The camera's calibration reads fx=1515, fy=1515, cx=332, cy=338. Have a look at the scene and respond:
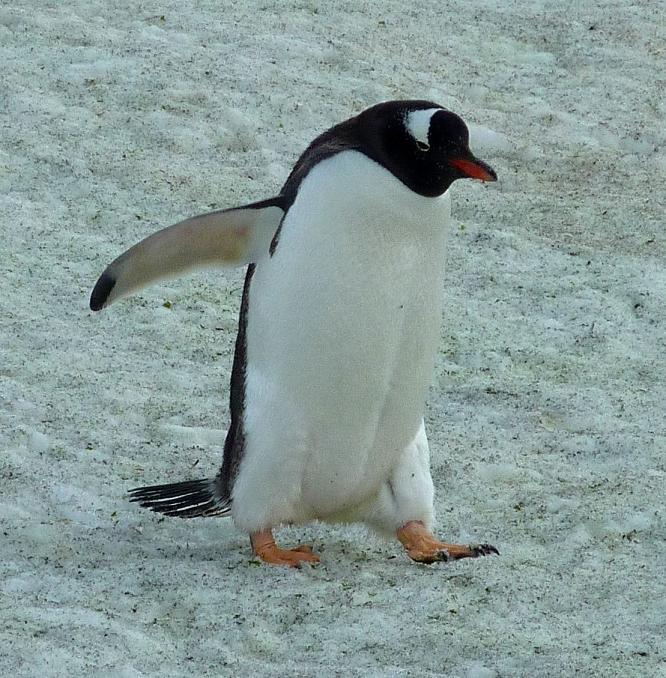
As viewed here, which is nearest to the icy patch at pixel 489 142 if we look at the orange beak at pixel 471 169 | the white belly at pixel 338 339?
the white belly at pixel 338 339

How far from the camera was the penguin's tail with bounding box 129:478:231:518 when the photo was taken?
3932mm

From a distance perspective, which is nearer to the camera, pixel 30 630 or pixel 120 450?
pixel 30 630

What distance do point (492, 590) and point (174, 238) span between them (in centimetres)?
114

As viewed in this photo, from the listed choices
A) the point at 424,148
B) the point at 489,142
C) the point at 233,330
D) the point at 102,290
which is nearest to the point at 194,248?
the point at 102,290

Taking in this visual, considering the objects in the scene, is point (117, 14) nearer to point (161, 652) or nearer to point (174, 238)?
point (174, 238)

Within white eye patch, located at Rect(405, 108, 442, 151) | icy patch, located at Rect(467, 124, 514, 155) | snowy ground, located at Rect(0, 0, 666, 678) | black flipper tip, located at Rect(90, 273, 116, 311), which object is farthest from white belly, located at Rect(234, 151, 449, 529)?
icy patch, located at Rect(467, 124, 514, 155)

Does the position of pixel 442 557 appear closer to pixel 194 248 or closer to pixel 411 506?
pixel 411 506

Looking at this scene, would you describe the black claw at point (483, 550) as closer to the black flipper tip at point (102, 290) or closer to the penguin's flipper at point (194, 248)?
the penguin's flipper at point (194, 248)

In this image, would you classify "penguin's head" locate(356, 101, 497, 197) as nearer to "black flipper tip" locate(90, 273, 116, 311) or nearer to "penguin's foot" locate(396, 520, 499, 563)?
"black flipper tip" locate(90, 273, 116, 311)

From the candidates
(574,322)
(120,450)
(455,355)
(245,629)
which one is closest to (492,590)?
(245,629)

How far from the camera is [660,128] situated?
7039 mm

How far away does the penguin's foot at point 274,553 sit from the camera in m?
3.67

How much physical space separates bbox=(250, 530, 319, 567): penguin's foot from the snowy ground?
6 centimetres

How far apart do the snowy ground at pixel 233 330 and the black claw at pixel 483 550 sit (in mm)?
31
